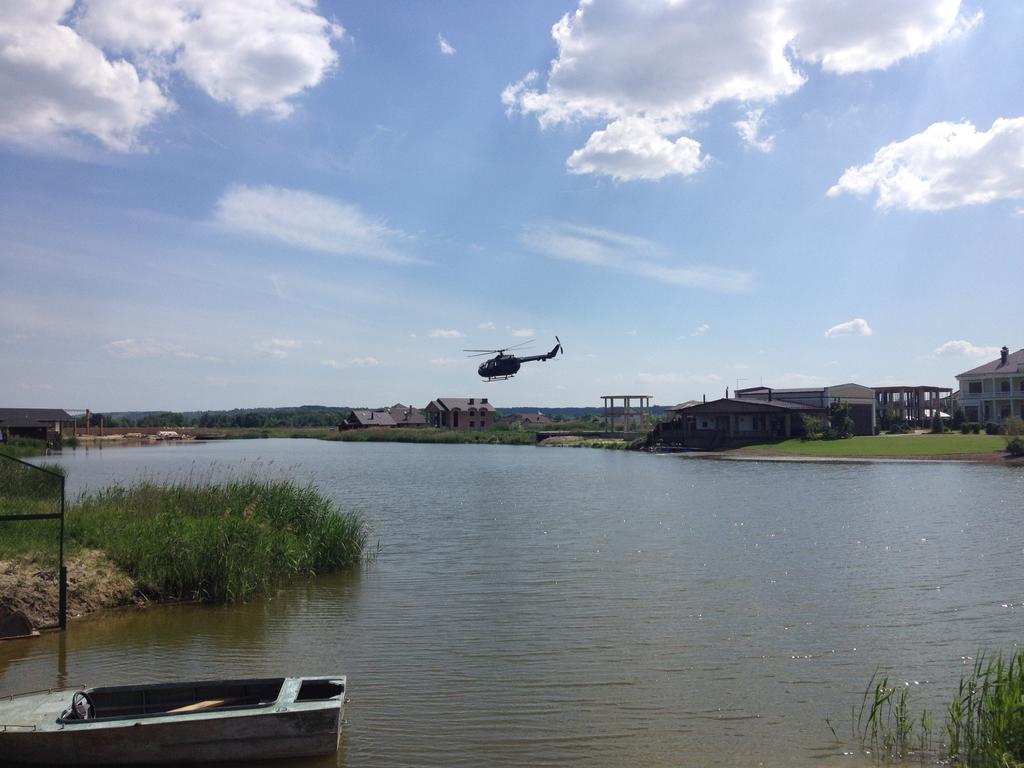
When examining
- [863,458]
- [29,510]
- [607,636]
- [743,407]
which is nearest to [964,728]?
[607,636]

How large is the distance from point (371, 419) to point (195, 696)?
13026 cm

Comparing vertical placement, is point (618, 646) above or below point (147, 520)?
below

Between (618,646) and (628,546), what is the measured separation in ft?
30.3

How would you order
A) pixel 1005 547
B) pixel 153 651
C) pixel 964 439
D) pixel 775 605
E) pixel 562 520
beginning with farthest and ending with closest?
pixel 964 439 → pixel 562 520 → pixel 1005 547 → pixel 775 605 → pixel 153 651

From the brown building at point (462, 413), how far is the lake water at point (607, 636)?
10642 cm

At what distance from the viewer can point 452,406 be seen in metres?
134

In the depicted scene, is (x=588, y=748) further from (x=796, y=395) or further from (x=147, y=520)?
(x=796, y=395)

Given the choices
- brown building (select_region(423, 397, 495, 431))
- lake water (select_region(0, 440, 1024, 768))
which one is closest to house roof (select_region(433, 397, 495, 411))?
brown building (select_region(423, 397, 495, 431))

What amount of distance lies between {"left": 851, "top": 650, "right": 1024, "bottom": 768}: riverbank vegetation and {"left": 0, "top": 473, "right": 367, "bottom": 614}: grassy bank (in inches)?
Answer: 440

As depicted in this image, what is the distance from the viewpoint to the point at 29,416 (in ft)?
276

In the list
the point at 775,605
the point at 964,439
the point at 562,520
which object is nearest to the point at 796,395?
the point at 964,439

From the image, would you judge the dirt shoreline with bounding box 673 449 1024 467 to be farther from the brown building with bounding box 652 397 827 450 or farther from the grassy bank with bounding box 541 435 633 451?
the grassy bank with bounding box 541 435 633 451

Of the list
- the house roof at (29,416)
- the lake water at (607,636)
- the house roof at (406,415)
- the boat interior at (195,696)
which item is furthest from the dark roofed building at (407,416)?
the boat interior at (195,696)

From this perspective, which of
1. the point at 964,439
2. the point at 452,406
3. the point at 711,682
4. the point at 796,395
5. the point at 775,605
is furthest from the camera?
the point at 452,406
